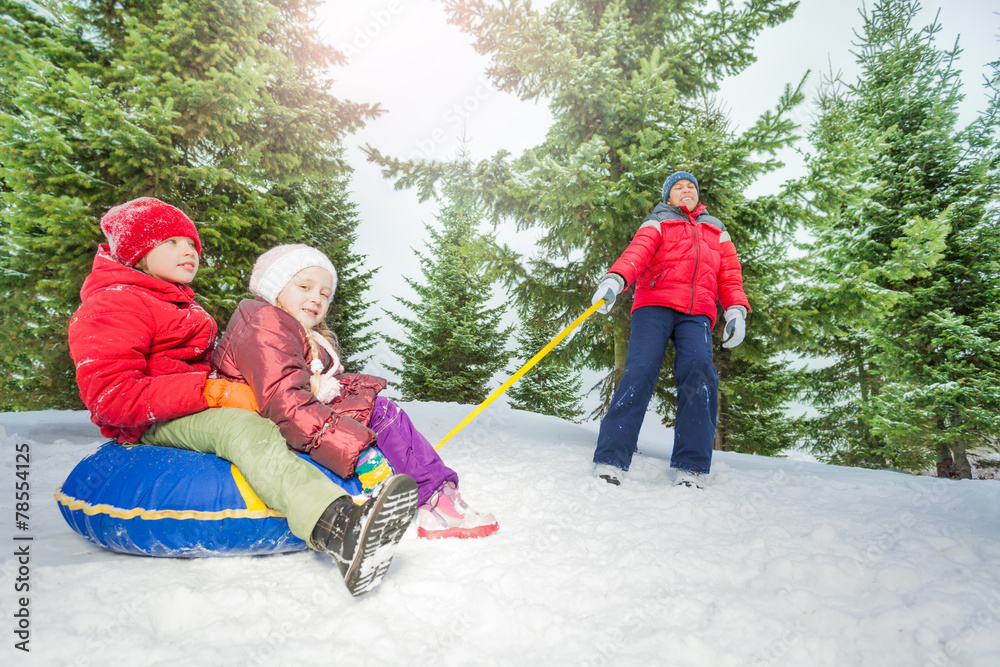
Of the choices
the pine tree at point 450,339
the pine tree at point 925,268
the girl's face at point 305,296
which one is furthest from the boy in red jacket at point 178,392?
the pine tree at point 450,339

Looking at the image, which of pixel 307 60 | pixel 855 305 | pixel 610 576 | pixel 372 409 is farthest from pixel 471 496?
pixel 307 60

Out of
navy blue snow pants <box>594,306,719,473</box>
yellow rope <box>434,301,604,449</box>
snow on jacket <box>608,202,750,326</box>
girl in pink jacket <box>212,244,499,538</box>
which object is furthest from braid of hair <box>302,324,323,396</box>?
snow on jacket <box>608,202,750,326</box>

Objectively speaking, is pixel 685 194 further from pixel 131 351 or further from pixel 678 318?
pixel 131 351

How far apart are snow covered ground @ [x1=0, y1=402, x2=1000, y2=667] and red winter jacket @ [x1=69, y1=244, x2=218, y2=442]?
53 centimetres

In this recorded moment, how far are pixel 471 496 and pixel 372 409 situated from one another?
77 cm

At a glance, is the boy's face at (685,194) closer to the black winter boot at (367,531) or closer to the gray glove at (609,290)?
the gray glove at (609,290)

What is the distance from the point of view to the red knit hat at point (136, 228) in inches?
78.3

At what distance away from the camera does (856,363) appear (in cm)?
959

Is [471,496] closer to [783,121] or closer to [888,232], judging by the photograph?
[783,121]

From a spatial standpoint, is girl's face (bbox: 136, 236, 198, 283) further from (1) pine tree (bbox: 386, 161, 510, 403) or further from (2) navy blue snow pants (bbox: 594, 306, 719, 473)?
(1) pine tree (bbox: 386, 161, 510, 403)

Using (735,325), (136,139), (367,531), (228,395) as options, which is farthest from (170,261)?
(735,325)

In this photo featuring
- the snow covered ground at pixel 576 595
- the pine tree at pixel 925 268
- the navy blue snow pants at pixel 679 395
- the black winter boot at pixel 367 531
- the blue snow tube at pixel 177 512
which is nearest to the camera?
the snow covered ground at pixel 576 595

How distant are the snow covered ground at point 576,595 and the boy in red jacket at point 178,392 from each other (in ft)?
0.70

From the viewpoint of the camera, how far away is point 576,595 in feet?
4.75
